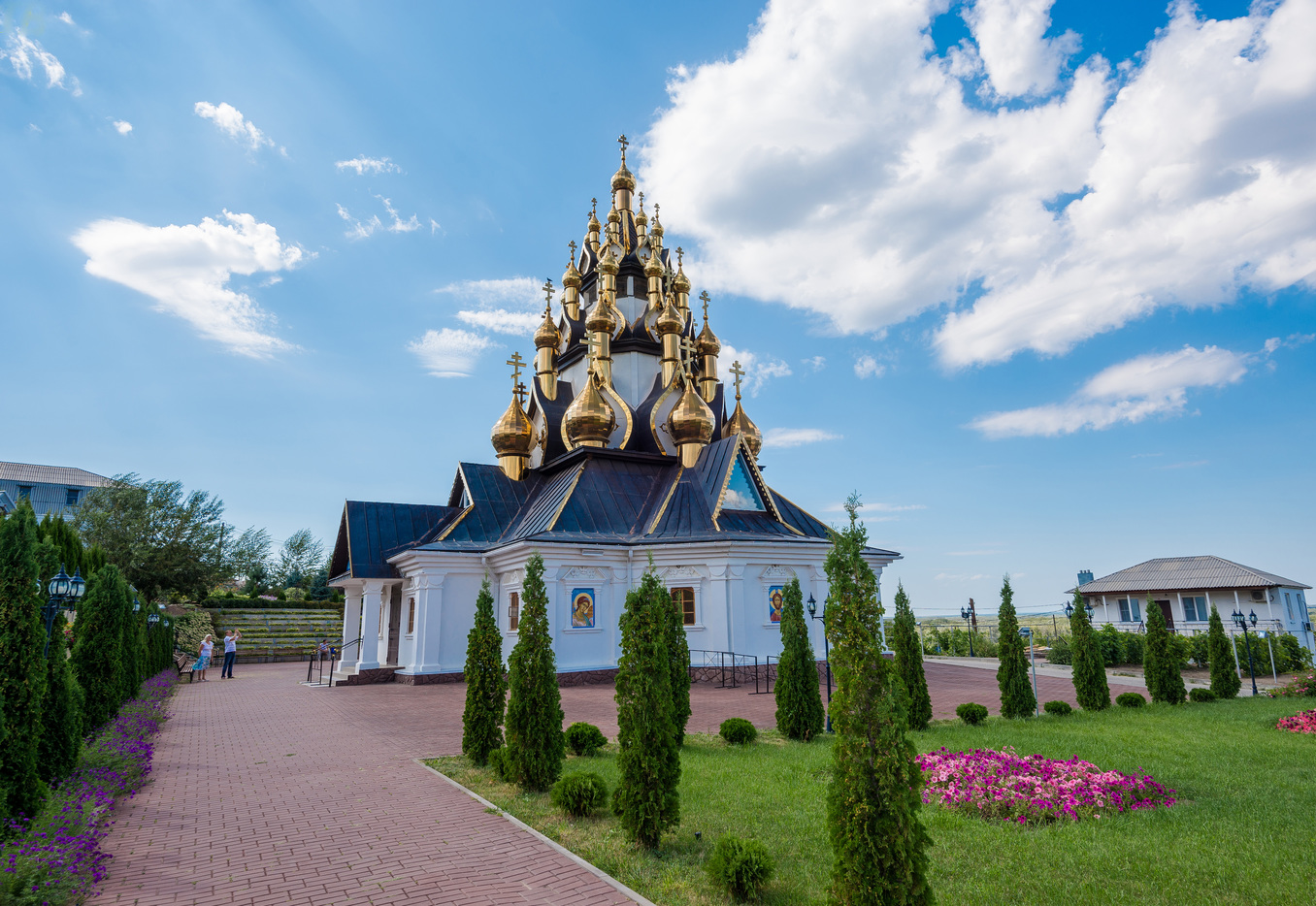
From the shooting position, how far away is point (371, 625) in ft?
74.6

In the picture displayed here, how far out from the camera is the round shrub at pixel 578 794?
22.3ft

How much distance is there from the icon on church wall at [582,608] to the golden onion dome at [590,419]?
6166mm

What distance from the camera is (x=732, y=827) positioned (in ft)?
20.9

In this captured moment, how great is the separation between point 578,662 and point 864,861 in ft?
54.0

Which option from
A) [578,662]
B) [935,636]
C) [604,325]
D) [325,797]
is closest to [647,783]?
[325,797]

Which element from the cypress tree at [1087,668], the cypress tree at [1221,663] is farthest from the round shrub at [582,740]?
the cypress tree at [1221,663]

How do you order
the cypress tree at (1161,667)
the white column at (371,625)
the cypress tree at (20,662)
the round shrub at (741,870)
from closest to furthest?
1. the round shrub at (741,870)
2. the cypress tree at (20,662)
3. the cypress tree at (1161,667)
4. the white column at (371,625)

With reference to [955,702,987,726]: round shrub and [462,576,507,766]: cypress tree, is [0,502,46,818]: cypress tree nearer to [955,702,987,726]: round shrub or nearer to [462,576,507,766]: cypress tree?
[462,576,507,766]: cypress tree

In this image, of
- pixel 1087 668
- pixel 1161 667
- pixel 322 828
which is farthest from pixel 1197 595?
pixel 322 828

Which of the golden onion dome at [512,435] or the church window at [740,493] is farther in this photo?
the golden onion dome at [512,435]

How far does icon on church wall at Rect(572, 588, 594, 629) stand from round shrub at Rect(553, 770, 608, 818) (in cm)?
1311

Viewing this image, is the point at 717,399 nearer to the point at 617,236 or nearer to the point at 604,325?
the point at 604,325

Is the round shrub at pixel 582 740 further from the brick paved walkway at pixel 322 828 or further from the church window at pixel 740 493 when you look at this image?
the church window at pixel 740 493

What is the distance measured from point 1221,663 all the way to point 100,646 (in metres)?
22.3
